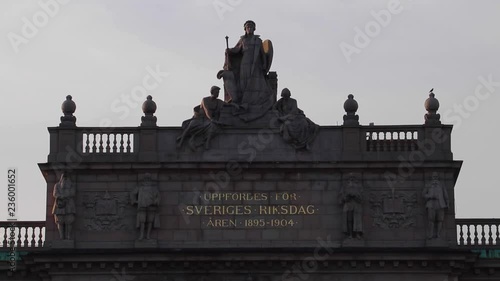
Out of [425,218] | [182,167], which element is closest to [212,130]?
[182,167]

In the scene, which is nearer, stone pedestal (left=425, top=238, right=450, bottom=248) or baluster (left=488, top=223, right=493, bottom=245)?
stone pedestal (left=425, top=238, right=450, bottom=248)

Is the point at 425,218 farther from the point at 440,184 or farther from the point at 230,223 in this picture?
the point at 230,223

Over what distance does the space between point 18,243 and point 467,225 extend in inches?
612

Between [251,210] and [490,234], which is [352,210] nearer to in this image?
[251,210]

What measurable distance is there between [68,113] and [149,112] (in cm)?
280

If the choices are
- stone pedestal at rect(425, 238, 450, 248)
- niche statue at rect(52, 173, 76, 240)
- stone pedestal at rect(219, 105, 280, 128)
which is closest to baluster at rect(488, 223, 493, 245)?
stone pedestal at rect(425, 238, 450, 248)

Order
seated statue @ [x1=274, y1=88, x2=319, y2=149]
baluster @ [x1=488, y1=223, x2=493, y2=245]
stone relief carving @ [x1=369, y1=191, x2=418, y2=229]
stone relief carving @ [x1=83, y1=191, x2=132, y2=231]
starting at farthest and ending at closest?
baluster @ [x1=488, y1=223, x2=493, y2=245]
seated statue @ [x1=274, y1=88, x2=319, y2=149]
stone relief carving @ [x1=83, y1=191, x2=132, y2=231]
stone relief carving @ [x1=369, y1=191, x2=418, y2=229]

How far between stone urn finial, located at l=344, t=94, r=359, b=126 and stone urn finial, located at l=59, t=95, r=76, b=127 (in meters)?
9.33

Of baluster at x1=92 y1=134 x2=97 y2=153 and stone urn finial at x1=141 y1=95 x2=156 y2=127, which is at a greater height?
stone urn finial at x1=141 y1=95 x2=156 y2=127

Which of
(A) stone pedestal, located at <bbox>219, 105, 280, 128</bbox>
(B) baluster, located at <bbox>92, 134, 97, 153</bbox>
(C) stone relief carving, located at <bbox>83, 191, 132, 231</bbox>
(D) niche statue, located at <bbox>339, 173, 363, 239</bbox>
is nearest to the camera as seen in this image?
(D) niche statue, located at <bbox>339, 173, 363, 239</bbox>

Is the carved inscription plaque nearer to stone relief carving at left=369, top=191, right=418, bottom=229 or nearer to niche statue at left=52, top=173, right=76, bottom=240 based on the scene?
stone relief carving at left=369, top=191, right=418, bottom=229

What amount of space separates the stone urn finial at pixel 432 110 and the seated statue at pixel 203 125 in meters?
7.03

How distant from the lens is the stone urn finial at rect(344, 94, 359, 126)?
8531 centimetres

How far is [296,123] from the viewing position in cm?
8506
